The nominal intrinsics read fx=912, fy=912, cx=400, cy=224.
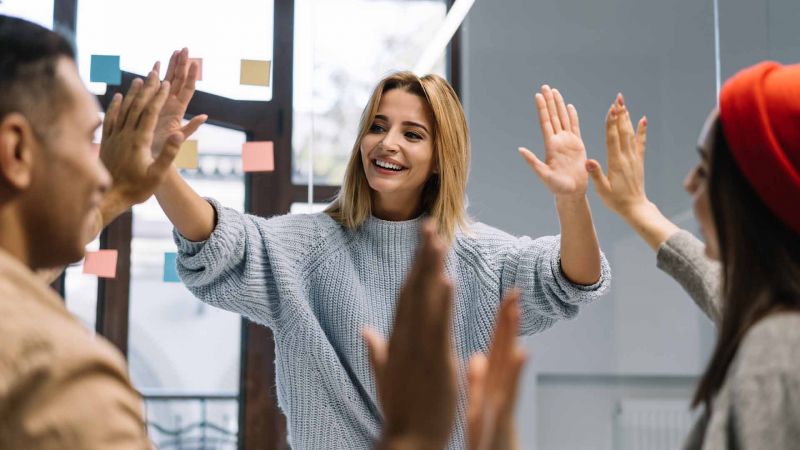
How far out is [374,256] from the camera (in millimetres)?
1848

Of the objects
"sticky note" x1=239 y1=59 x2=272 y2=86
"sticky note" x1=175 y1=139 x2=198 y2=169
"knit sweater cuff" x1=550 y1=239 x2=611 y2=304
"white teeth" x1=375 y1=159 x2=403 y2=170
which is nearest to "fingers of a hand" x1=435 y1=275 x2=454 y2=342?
"knit sweater cuff" x1=550 y1=239 x2=611 y2=304

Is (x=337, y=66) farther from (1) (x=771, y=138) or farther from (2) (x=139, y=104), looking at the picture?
(1) (x=771, y=138)

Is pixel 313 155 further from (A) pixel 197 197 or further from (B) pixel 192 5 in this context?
(A) pixel 197 197

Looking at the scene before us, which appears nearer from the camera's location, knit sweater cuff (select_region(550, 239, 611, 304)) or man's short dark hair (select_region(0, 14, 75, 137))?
man's short dark hair (select_region(0, 14, 75, 137))

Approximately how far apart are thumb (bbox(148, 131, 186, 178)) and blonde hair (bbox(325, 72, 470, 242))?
29.1 inches

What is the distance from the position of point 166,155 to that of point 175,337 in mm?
2010

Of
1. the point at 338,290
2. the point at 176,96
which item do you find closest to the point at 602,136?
the point at 338,290

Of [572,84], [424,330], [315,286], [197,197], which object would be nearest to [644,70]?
[572,84]

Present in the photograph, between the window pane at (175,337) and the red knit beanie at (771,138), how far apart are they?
7.75 ft

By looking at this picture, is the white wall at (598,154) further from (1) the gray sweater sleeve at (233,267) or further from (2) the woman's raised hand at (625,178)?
(1) the gray sweater sleeve at (233,267)

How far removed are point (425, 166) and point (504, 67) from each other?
3.95 feet

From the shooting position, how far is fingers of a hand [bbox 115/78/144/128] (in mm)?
1181

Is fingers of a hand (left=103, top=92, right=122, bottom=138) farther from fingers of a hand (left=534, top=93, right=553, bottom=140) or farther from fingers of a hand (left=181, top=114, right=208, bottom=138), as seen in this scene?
fingers of a hand (left=534, top=93, right=553, bottom=140)

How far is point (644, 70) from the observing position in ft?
8.52
